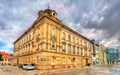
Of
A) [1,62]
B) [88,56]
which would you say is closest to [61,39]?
[88,56]

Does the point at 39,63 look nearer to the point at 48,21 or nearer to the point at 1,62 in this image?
the point at 48,21

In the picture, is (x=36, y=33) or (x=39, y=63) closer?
(x=39, y=63)

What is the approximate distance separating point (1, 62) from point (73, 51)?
72.4 m

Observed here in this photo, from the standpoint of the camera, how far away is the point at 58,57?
41.3 meters

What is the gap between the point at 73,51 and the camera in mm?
51625

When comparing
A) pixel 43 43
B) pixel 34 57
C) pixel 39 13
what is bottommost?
pixel 34 57

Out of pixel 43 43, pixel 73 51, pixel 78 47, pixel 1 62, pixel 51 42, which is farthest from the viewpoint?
pixel 1 62

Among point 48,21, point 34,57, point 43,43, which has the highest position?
point 48,21

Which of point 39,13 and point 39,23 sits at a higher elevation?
point 39,13

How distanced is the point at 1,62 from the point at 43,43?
80681mm

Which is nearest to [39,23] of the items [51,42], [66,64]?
[51,42]

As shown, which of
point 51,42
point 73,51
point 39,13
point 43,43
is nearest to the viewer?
point 43,43

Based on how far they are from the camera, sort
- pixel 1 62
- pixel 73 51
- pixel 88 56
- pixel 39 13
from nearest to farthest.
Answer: pixel 39 13 < pixel 73 51 < pixel 88 56 < pixel 1 62

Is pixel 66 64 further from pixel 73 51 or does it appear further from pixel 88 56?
pixel 88 56
